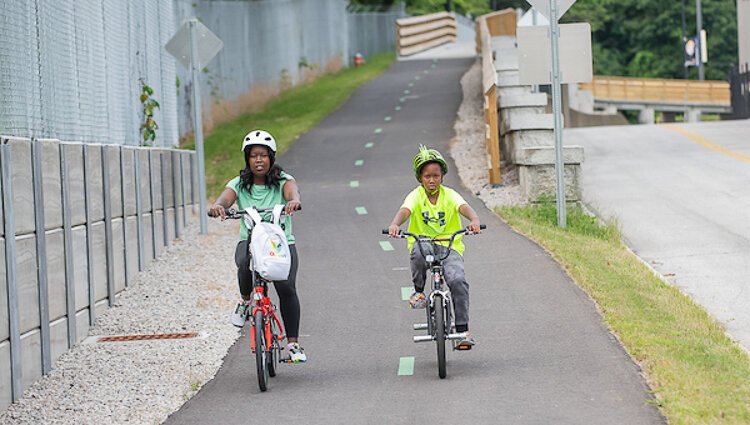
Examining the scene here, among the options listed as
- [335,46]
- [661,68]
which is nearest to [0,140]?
[335,46]

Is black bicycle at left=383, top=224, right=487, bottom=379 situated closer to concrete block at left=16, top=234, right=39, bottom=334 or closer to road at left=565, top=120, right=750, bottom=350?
concrete block at left=16, top=234, right=39, bottom=334

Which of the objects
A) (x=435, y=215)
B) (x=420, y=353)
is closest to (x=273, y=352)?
(x=420, y=353)

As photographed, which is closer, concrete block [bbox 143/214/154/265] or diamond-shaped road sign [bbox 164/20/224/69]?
concrete block [bbox 143/214/154/265]

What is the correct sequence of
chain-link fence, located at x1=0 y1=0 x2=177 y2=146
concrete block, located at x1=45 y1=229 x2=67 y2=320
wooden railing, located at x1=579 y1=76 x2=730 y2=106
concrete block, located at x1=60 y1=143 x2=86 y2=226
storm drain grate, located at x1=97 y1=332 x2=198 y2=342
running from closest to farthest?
1. concrete block, located at x1=45 y1=229 x2=67 y2=320
2. chain-link fence, located at x1=0 y1=0 x2=177 y2=146
3. storm drain grate, located at x1=97 y1=332 x2=198 y2=342
4. concrete block, located at x1=60 y1=143 x2=86 y2=226
5. wooden railing, located at x1=579 y1=76 x2=730 y2=106

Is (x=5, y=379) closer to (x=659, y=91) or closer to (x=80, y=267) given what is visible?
(x=80, y=267)

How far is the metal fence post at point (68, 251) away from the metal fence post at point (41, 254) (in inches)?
27.4

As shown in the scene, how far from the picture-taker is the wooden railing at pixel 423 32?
58438 millimetres

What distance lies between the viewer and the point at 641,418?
25.4 ft

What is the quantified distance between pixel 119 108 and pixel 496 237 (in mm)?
4687

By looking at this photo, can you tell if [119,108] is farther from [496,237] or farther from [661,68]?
[661,68]

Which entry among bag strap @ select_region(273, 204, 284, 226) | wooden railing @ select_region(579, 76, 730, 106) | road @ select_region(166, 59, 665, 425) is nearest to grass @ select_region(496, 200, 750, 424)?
road @ select_region(166, 59, 665, 425)

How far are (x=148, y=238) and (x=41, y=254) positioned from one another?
5.36 m

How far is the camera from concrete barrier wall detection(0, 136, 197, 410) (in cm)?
977

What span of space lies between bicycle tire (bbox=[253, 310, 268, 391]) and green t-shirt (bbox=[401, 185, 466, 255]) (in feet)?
4.12
